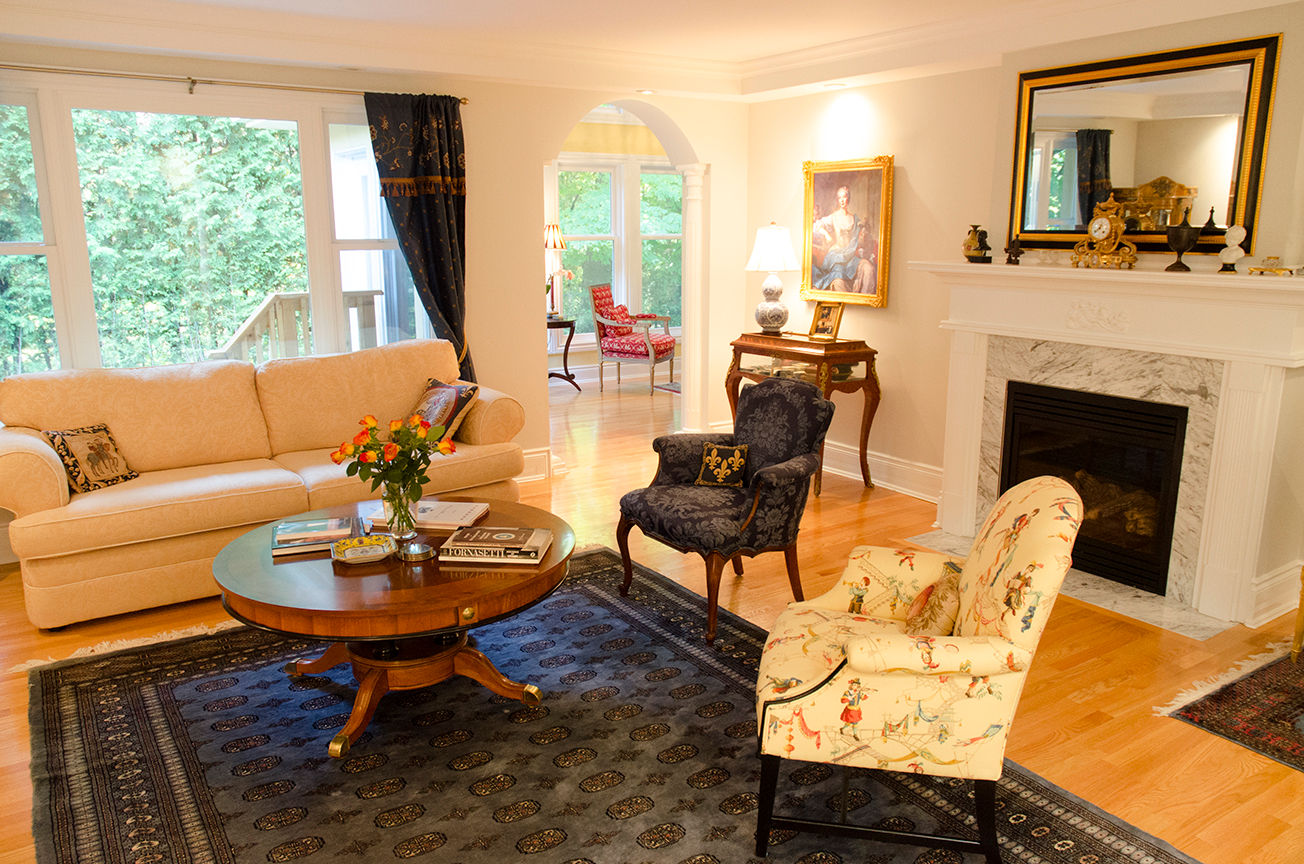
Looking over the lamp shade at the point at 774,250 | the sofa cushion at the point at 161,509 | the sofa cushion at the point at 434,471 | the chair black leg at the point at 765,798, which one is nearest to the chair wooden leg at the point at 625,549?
the sofa cushion at the point at 434,471

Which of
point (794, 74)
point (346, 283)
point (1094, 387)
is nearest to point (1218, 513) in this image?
point (1094, 387)

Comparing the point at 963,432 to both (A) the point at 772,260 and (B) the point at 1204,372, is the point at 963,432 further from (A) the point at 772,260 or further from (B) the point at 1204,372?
(A) the point at 772,260

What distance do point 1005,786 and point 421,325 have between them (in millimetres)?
4167

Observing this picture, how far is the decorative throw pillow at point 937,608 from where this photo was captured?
246 centimetres

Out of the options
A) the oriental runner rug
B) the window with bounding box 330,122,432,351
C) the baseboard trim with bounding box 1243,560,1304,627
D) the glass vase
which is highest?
the window with bounding box 330,122,432,351

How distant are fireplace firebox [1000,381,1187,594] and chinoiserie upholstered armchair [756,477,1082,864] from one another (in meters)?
2.04

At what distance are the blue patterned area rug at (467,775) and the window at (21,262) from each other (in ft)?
6.28

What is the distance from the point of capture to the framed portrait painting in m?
5.64

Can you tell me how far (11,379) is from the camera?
4125mm

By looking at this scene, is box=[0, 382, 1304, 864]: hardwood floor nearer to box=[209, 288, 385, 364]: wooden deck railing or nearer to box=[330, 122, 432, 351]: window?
box=[330, 122, 432, 351]: window

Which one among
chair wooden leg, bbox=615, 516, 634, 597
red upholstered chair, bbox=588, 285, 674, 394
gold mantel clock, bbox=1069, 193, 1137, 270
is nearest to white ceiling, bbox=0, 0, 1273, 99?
gold mantel clock, bbox=1069, 193, 1137, 270

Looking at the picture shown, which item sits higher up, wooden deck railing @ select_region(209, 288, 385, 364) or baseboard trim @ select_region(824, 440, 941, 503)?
wooden deck railing @ select_region(209, 288, 385, 364)

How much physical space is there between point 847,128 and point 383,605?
175 inches

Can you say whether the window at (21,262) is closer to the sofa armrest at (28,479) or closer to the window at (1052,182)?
the sofa armrest at (28,479)
